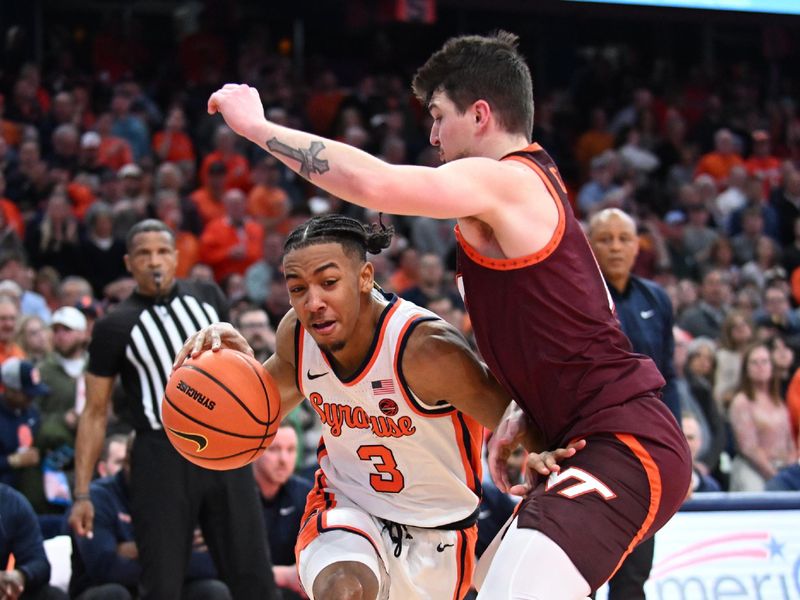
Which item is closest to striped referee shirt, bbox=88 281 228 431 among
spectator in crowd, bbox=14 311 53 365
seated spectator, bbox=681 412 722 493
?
spectator in crowd, bbox=14 311 53 365

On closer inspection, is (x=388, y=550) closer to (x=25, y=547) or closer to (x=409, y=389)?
(x=409, y=389)

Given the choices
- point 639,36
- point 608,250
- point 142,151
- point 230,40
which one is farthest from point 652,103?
point 608,250

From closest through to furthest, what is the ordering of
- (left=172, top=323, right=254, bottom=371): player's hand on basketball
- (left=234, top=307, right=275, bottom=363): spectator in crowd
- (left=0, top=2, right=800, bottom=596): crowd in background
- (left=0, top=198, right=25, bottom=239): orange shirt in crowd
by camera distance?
(left=172, top=323, right=254, bottom=371): player's hand on basketball, (left=234, top=307, right=275, bottom=363): spectator in crowd, (left=0, top=2, right=800, bottom=596): crowd in background, (left=0, top=198, right=25, bottom=239): orange shirt in crowd

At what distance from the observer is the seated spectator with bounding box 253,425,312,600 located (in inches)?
248

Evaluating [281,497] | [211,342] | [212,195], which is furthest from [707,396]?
[211,342]

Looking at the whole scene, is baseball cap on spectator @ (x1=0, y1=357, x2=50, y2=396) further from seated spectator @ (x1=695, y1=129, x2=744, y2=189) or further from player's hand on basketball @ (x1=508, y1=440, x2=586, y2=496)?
seated spectator @ (x1=695, y1=129, x2=744, y2=189)

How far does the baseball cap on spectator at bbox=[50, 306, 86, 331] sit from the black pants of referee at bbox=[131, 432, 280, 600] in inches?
86.2

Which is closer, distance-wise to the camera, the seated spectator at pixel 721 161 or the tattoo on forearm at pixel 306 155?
the tattoo on forearm at pixel 306 155

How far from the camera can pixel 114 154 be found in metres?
10.4

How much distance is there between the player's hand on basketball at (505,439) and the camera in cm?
341

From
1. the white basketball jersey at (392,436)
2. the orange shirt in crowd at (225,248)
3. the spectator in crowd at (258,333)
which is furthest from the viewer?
the orange shirt in crowd at (225,248)

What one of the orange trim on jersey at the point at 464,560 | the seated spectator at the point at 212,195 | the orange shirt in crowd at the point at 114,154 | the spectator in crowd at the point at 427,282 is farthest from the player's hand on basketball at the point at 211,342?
the orange shirt in crowd at the point at 114,154

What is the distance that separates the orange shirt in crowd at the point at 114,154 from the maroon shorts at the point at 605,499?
311 inches

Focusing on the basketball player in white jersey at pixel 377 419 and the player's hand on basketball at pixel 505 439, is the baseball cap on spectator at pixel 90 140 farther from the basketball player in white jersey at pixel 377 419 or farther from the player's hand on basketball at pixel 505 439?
the player's hand on basketball at pixel 505 439
